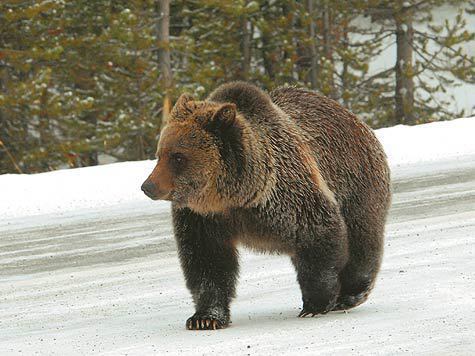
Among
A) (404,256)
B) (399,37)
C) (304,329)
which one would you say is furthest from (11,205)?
(399,37)

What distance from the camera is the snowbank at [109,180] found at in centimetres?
1466

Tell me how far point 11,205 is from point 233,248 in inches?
354

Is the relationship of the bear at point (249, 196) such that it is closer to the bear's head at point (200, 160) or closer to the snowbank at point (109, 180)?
the bear's head at point (200, 160)

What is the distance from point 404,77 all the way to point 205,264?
26076 mm

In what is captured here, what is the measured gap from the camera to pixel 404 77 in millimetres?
31500

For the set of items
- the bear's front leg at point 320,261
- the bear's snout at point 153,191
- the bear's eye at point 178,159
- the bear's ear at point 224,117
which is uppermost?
the bear's ear at point 224,117

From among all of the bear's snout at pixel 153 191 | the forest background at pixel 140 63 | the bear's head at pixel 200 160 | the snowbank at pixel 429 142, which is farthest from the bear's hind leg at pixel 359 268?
the forest background at pixel 140 63

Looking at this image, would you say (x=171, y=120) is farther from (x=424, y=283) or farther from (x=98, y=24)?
(x=98, y=24)

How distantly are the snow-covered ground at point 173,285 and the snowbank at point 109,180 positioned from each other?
0.06 m

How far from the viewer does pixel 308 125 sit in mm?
6809

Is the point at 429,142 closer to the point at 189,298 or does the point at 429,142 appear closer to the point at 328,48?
the point at 189,298

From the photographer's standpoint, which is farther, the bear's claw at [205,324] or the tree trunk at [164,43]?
the tree trunk at [164,43]

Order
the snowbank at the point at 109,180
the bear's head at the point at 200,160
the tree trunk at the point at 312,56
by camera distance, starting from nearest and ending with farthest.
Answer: the bear's head at the point at 200,160 < the snowbank at the point at 109,180 < the tree trunk at the point at 312,56

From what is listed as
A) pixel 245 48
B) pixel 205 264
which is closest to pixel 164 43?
pixel 245 48
